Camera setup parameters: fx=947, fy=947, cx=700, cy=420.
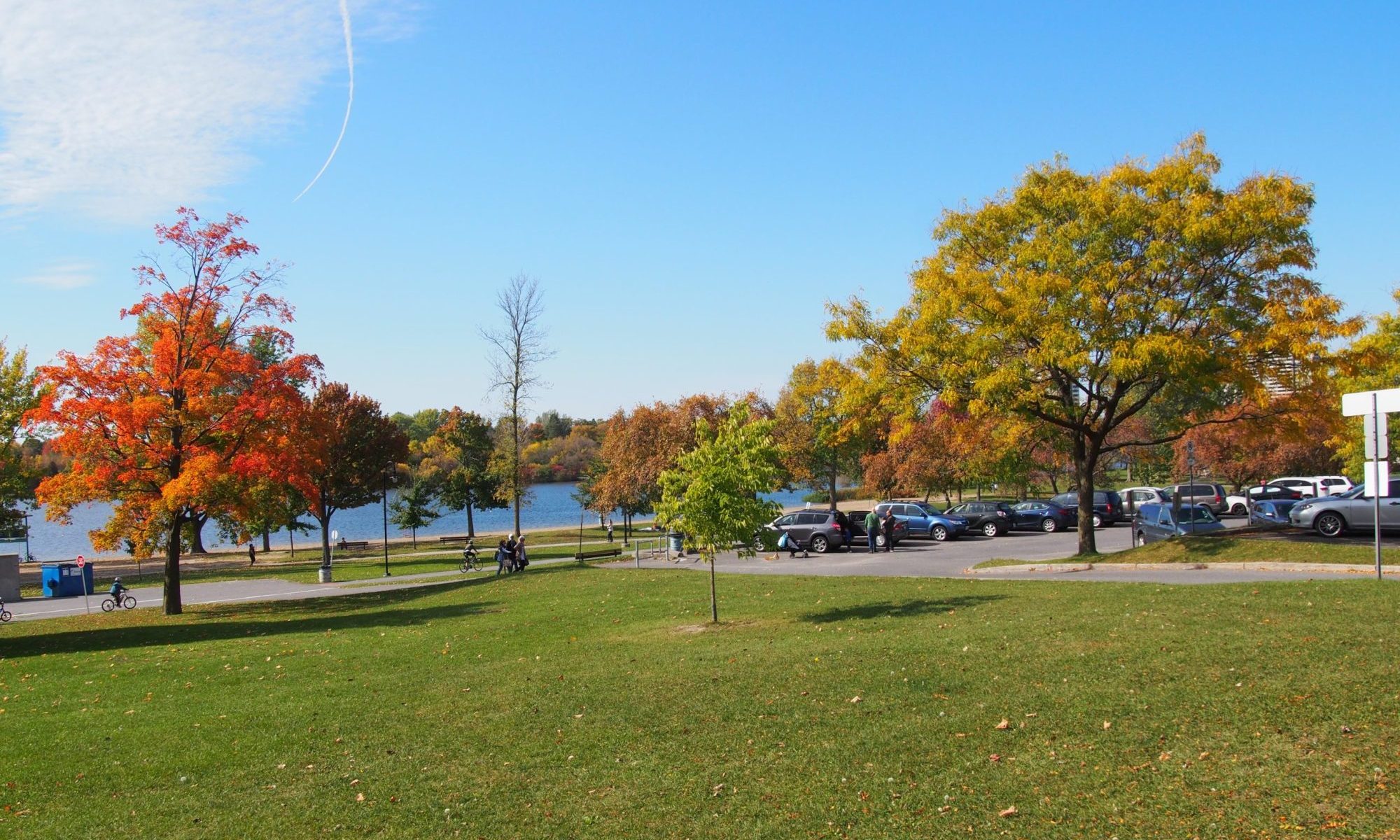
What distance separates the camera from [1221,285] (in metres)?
23.2

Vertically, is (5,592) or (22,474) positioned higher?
(22,474)

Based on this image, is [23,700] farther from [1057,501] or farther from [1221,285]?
[1057,501]

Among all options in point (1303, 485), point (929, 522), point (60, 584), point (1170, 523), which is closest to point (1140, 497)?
point (1303, 485)

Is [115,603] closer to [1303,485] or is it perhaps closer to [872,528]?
[872,528]

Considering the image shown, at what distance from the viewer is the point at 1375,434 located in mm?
16266

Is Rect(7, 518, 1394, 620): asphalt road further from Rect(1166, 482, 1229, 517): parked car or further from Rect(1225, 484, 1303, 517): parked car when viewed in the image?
Rect(1166, 482, 1229, 517): parked car

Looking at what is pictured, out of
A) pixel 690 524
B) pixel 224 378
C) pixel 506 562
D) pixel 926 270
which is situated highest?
pixel 926 270

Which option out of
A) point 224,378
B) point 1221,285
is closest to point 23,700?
point 224,378

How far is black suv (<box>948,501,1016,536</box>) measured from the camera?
39781 mm

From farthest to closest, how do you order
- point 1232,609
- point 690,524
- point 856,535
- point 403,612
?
point 856,535
point 403,612
point 690,524
point 1232,609

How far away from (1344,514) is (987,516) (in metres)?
17.4

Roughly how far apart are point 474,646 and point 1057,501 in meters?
32.1

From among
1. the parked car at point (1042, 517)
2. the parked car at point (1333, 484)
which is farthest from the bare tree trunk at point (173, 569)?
the parked car at point (1333, 484)

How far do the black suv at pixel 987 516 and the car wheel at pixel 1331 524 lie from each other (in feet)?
53.5
